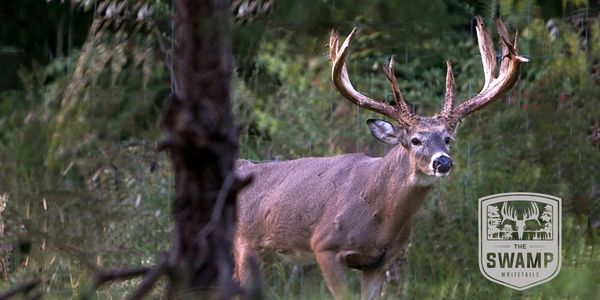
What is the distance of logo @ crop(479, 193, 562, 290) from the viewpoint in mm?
7293

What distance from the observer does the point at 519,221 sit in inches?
314

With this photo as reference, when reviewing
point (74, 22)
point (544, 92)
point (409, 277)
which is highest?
point (74, 22)

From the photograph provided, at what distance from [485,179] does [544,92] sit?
0.92 m

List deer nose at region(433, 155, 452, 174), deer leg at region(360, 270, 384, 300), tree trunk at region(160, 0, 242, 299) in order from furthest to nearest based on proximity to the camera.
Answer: deer leg at region(360, 270, 384, 300), deer nose at region(433, 155, 452, 174), tree trunk at region(160, 0, 242, 299)

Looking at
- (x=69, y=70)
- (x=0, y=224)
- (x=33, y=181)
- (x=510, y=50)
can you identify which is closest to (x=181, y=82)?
(x=510, y=50)

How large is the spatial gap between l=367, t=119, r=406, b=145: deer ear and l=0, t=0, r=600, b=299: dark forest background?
57 centimetres

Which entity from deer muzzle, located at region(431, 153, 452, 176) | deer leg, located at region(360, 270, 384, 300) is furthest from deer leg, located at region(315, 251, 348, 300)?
deer muzzle, located at region(431, 153, 452, 176)

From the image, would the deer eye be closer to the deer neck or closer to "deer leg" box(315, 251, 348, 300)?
the deer neck

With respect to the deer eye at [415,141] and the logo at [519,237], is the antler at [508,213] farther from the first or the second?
the deer eye at [415,141]

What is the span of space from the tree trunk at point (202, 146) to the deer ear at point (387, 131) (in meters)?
4.23

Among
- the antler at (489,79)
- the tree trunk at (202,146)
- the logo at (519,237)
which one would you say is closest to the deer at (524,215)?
the logo at (519,237)

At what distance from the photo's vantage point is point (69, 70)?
Result: 967 centimetres

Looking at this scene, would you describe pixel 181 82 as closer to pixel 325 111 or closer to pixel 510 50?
pixel 510 50

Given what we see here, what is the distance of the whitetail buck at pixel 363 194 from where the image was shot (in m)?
6.59
